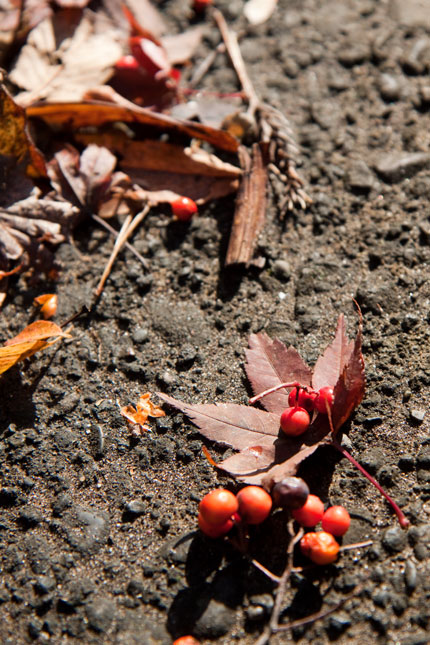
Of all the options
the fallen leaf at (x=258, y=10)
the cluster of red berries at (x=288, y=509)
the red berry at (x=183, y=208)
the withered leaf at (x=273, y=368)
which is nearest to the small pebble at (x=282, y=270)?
the withered leaf at (x=273, y=368)

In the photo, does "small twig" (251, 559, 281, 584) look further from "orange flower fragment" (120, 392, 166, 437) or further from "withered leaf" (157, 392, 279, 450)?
"orange flower fragment" (120, 392, 166, 437)

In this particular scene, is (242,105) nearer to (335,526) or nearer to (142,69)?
(142,69)

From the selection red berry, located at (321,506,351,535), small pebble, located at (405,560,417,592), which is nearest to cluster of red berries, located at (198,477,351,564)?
red berry, located at (321,506,351,535)

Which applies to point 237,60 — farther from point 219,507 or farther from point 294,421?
point 219,507

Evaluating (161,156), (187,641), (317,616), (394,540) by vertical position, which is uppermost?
(161,156)

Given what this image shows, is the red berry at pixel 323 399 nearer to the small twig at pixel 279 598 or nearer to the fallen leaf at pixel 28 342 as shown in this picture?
the small twig at pixel 279 598

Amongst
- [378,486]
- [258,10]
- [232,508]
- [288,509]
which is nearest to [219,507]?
[232,508]

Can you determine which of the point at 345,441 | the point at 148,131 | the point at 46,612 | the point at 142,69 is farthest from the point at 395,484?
the point at 142,69
